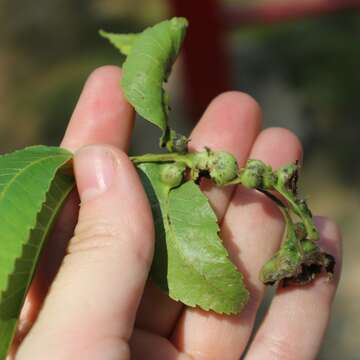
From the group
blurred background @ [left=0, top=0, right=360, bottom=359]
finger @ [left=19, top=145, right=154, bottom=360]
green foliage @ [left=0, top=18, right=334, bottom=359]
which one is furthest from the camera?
blurred background @ [left=0, top=0, right=360, bottom=359]

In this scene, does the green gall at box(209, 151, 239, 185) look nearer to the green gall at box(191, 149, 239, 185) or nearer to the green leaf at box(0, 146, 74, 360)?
the green gall at box(191, 149, 239, 185)

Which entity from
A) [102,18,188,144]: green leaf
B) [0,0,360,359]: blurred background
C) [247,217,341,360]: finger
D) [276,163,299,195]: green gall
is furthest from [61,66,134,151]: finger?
[0,0,360,359]: blurred background

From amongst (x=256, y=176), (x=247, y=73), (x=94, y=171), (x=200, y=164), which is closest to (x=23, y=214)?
(x=94, y=171)

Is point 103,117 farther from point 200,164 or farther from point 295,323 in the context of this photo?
point 295,323

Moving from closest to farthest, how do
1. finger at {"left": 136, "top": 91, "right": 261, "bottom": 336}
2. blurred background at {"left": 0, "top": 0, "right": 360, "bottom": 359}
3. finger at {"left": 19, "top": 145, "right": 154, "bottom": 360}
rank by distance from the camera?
finger at {"left": 19, "top": 145, "right": 154, "bottom": 360}
finger at {"left": 136, "top": 91, "right": 261, "bottom": 336}
blurred background at {"left": 0, "top": 0, "right": 360, "bottom": 359}

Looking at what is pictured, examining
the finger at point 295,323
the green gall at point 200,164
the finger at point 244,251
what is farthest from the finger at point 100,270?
the finger at point 295,323

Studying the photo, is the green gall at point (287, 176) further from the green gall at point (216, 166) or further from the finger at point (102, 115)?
the finger at point (102, 115)

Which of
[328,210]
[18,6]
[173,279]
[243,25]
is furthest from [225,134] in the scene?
[18,6]
